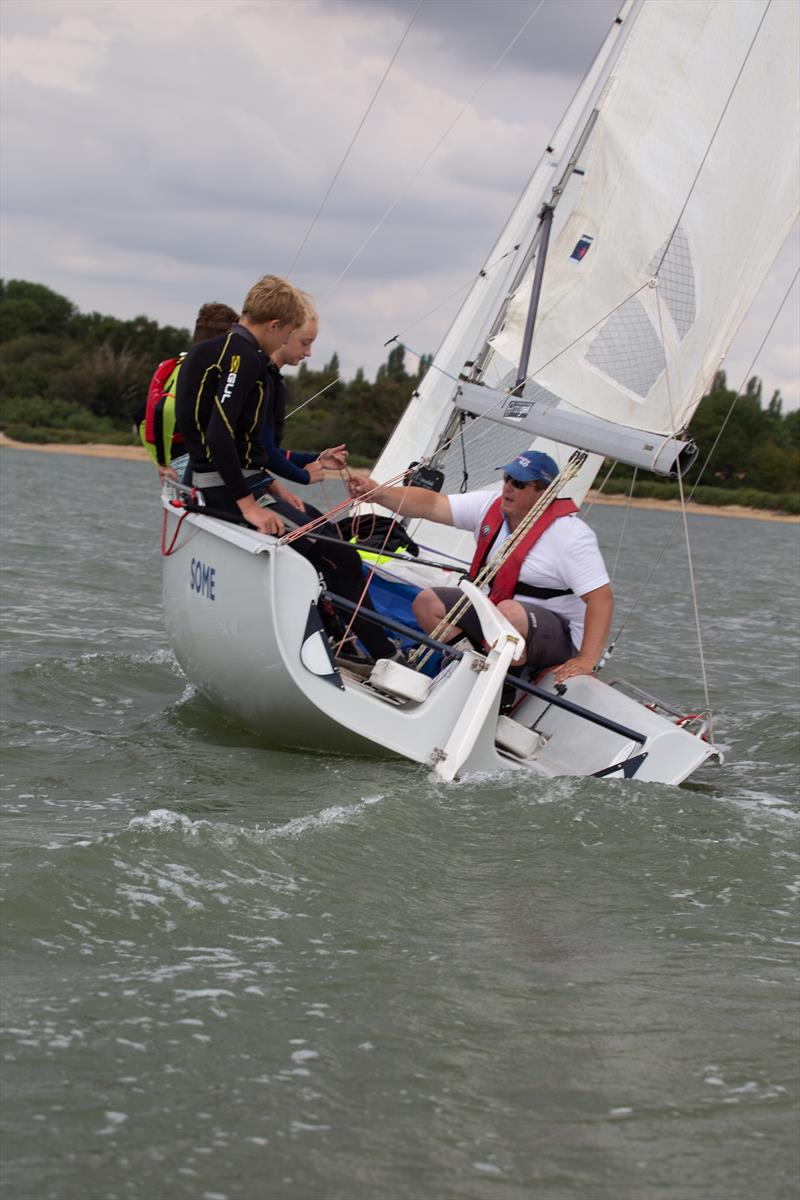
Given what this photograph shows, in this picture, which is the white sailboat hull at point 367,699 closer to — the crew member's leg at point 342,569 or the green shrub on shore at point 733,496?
the crew member's leg at point 342,569

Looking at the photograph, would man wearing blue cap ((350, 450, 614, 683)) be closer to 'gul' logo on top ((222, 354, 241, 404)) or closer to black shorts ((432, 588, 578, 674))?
black shorts ((432, 588, 578, 674))

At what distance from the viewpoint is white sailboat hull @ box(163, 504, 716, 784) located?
187 inches

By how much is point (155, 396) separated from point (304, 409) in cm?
4731

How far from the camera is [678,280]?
6.65 m

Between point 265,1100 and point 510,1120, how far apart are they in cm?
41

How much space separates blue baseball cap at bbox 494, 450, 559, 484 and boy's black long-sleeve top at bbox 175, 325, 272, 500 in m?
0.91

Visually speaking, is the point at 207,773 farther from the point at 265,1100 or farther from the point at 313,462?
the point at 265,1100

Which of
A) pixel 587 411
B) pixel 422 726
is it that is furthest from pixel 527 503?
pixel 587 411

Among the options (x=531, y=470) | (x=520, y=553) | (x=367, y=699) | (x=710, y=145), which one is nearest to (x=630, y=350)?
(x=710, y=145)

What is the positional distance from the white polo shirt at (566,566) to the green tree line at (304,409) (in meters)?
41.2

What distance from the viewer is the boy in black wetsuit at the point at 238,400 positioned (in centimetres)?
486

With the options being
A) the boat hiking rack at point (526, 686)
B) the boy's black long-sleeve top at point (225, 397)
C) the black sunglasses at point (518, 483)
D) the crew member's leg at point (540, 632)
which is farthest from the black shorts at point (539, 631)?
the boy's black long-sleeve top at point (225, 397)

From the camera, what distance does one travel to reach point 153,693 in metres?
6.72

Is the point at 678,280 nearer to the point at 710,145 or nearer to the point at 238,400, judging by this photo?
the point at 710,145
